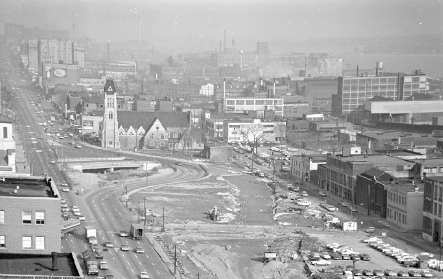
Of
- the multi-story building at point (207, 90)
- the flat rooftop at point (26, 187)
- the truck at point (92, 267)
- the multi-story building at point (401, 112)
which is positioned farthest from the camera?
the multi-story building at point (207, 90)

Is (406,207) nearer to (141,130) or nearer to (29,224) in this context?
(29,224)

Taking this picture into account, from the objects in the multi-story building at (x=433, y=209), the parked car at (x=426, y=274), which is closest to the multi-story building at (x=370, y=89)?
the multi-story building at (x=433, y=209)

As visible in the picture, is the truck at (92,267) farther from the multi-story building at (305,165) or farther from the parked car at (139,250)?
the multi-story building at (305,165)

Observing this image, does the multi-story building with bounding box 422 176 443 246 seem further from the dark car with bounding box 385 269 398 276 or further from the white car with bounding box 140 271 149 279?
the white car with bounding box 140 271 149 279

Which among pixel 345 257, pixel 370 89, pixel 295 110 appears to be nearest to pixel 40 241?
pixel 345 257

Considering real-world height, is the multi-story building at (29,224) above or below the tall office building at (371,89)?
below

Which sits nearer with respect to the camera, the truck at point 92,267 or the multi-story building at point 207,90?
the truck at point 92,267
